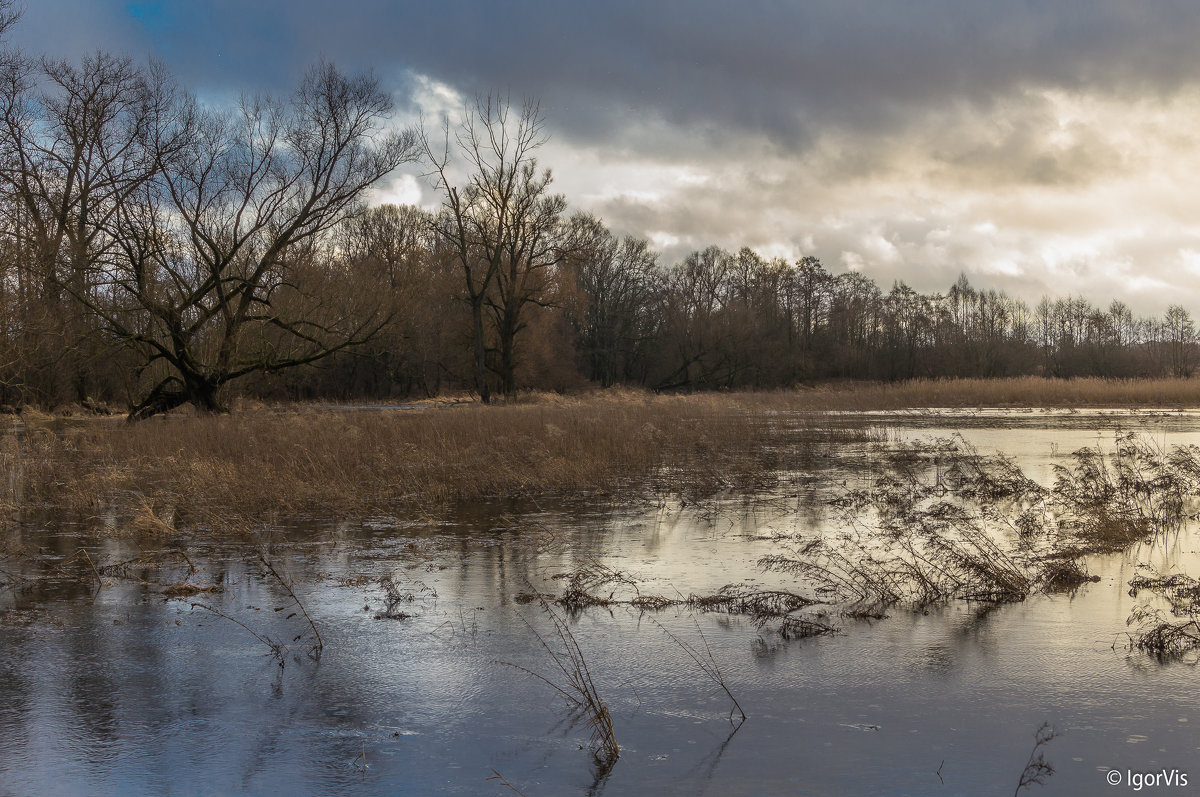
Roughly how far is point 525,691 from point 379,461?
35.2 ft

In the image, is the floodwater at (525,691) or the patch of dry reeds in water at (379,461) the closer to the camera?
the floodwater at (525,691)

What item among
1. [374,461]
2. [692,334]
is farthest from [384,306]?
[692,334]

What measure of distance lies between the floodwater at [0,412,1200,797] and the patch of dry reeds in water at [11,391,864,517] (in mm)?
4123

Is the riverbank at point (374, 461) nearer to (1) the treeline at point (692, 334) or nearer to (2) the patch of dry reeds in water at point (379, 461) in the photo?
(2) the patch of dry reeds in water at point (379, 461)

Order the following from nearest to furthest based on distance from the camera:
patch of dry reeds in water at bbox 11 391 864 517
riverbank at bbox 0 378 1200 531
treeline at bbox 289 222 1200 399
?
riverbank at bbox 0 378 1200 531, patch of dry reeds in water at bbox 11 391 864 517, treeline at bbox 289 222 1200 399

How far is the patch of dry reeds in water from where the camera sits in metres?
12.6

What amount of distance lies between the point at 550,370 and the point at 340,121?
32531 millimetres

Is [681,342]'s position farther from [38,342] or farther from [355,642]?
[355,642]

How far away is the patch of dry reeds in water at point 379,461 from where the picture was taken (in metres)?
12.6

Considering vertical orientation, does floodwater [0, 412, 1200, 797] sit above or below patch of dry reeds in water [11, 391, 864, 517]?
below

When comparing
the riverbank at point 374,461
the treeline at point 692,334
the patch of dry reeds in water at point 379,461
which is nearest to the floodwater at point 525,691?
the riverbank at point 374,461

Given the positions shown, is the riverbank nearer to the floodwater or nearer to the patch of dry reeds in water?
the patch of dry reeds in water

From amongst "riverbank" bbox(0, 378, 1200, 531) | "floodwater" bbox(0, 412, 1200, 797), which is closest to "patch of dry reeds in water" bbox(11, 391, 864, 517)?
"riverbank" bbox(0, 378, 1200, 531)

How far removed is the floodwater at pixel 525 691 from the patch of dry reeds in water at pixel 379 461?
4123 millimetres
